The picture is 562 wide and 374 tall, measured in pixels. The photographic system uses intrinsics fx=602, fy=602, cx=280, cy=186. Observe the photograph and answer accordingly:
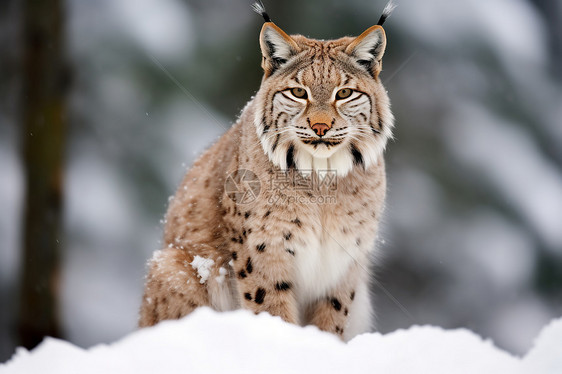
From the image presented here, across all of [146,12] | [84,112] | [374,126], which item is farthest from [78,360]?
[146,12]

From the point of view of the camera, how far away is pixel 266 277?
3857 millimetres

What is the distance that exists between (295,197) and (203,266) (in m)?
0.79

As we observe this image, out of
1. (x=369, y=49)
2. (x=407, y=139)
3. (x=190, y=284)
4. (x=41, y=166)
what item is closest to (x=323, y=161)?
(x=369, y=49)

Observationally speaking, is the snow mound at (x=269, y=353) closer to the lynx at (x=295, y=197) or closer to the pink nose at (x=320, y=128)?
the lynx at (x=295, y=197)

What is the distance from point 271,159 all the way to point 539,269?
19.8 ft

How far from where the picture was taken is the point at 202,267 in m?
4.04

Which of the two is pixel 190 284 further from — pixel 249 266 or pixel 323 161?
pixel 323 161

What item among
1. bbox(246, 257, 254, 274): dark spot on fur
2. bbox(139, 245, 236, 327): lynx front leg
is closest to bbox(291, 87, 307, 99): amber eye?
bbox(246, 257, 254, 274): dark spot on fur

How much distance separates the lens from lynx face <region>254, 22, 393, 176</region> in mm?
3693

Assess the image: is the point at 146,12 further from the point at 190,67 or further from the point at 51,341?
the point at 51,341

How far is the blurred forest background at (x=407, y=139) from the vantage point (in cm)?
773

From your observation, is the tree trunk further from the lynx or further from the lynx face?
the lynx face

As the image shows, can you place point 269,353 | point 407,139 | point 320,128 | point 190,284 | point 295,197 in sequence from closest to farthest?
1. point 269,353
2. point 320,128
3. point 295,197
4. point 190,284
5. point 407,139

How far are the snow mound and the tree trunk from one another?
1.10 meters
